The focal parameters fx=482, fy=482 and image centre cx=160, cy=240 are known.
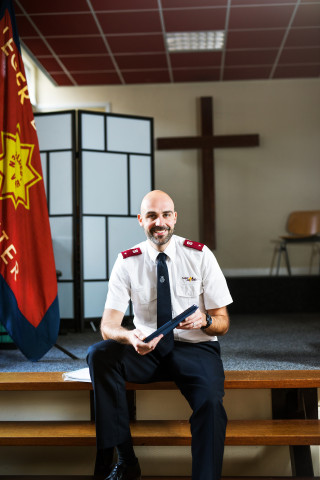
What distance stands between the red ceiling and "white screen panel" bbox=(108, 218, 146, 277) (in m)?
1.79

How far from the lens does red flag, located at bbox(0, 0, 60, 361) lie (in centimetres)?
253

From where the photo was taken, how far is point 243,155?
5805mm

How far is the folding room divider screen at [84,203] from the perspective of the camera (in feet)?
13.5

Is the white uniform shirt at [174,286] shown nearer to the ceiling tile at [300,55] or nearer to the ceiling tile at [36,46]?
the ceiling tile at [36,46]

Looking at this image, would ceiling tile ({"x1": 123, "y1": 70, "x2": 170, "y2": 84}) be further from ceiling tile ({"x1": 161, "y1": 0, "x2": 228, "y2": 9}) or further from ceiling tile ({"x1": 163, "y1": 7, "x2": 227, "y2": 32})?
ceiling tile ({"x1": 161, "y1": 0, "x2": 228, "y2": 9})

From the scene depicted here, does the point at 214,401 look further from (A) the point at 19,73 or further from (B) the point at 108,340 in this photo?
(A) the point at 19,73

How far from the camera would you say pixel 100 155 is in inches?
166

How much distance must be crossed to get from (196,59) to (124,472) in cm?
445

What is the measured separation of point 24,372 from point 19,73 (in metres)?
1.62

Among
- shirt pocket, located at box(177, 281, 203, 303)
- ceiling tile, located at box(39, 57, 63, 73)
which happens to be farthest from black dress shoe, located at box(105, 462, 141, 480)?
ceiling tile, located at box(39, 57, 63, 73)

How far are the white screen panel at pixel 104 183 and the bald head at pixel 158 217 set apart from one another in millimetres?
2251

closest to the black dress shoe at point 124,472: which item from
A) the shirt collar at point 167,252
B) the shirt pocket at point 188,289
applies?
the shirt pocket at point 188,289

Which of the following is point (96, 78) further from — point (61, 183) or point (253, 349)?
point (253, 349)

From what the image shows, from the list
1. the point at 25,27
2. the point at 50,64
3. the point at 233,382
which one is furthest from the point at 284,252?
the point at 233,382
